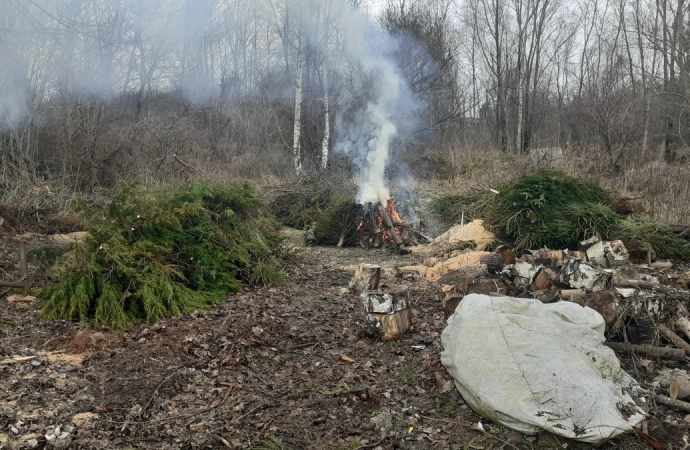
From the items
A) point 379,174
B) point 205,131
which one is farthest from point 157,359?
point 205,131

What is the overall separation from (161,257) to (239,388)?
2.53 meters

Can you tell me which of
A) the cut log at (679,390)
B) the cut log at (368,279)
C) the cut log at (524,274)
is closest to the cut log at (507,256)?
the cut log at (524,274)

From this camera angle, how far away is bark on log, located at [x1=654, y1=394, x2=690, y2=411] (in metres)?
3.28

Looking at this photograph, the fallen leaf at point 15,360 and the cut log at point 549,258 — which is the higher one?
the cut log at point 549,258

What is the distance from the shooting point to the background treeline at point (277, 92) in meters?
10.3

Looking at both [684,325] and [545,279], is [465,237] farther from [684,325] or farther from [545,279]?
[684,325]

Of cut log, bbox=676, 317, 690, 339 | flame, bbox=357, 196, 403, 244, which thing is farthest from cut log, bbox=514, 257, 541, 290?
flame, bbox=357, 196, 403, 244

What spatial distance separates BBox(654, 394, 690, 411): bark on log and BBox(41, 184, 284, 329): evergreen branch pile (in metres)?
4.24

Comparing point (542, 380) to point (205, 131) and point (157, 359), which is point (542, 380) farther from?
point (205, 131)

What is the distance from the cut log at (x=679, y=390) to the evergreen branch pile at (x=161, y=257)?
14.2ft

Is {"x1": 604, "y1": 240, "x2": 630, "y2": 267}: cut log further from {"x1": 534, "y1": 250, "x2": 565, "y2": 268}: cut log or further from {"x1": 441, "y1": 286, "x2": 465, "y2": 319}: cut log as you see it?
{"x1": 441, "y1": 286, "x2": 465, "y2": 319}: cut log

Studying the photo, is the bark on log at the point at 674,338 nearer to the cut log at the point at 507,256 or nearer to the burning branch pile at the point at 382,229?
the cut log at the point at 507,256

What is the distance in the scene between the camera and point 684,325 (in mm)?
4199

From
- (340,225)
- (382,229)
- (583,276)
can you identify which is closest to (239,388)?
(583,276)
